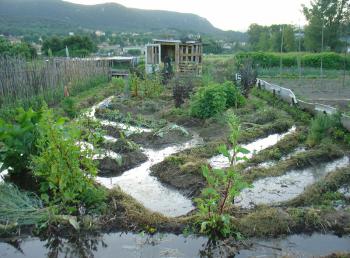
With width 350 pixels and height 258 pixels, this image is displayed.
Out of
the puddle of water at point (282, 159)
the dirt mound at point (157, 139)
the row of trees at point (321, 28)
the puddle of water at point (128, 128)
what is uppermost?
the row of trees at point (321, 28)

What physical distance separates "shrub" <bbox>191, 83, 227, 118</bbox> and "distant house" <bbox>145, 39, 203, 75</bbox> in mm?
9910

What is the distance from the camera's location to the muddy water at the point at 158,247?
12.0 ft

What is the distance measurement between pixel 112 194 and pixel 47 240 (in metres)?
1.00

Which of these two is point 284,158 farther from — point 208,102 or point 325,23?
point 325,23

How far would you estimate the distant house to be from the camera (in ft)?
64.7

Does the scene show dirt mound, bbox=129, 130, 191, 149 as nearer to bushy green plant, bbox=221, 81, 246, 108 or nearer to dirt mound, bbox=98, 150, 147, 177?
dirt mound, bbox=98, 150, 147, 177

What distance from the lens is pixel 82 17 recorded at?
89750 millimetres

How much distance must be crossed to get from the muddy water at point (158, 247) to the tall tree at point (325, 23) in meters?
35.6

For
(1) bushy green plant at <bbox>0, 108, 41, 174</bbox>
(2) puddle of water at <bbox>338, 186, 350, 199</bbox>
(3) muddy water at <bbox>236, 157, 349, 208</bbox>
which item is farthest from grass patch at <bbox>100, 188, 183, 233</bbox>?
(2) puddle of water at <bbox>338, 186, 350, 199</bbox>

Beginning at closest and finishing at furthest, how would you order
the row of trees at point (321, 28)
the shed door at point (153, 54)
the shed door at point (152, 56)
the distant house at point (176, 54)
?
the distant house at point (176, 54)
the shed door at point (152, 56)
the shed door at point (153, 54)
the row of trees at point (321, 28)

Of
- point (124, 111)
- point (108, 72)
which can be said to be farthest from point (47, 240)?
point (108, 72)

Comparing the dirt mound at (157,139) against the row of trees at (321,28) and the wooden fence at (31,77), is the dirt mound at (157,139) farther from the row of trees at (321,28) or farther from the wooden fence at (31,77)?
the row of trees at (321,28)

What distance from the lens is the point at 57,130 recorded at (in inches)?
161

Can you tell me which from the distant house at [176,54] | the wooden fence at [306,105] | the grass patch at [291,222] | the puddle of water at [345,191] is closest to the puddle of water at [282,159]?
the puddle of water at [345,191]
